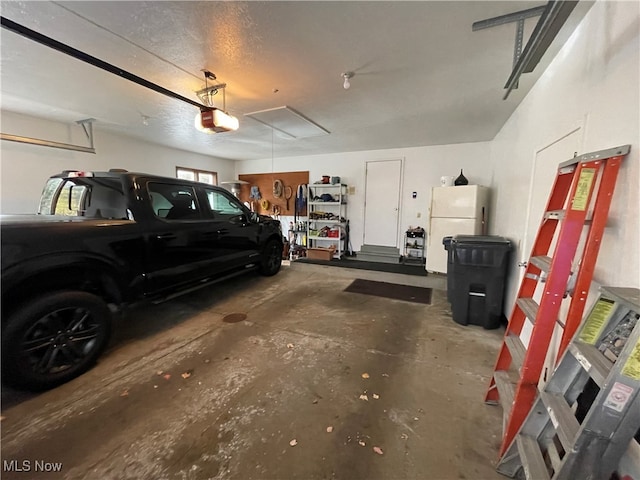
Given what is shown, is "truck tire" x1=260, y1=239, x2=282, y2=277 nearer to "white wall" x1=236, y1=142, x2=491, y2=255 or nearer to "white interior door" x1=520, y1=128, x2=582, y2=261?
"white wall" x1=236, y1=142, x2=491, y2=255

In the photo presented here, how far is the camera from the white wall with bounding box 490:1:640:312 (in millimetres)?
1107

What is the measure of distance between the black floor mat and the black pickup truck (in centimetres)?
255

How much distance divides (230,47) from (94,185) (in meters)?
1.92

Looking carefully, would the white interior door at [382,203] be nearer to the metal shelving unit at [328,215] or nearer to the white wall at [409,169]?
the white wall at [409,169]

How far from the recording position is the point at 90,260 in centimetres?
205

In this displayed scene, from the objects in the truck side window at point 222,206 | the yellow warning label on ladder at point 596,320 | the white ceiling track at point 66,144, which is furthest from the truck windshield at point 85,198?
the yellow warning label on ladder at point 596,320

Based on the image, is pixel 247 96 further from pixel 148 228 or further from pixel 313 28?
pixel 148 228

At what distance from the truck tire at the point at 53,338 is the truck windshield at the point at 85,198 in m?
0.88

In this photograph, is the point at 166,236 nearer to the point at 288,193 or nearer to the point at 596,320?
the point at 596,320

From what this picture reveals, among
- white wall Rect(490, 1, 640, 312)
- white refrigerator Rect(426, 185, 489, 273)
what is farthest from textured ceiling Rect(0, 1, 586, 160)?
white refrigerator Rect(426, 185, 489, 273)

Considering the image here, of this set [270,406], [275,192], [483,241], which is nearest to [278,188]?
[275,192]

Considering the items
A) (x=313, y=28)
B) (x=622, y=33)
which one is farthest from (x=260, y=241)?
(x=622, y=33)

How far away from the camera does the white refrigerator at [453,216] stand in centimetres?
410

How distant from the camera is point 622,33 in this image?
1.25m
